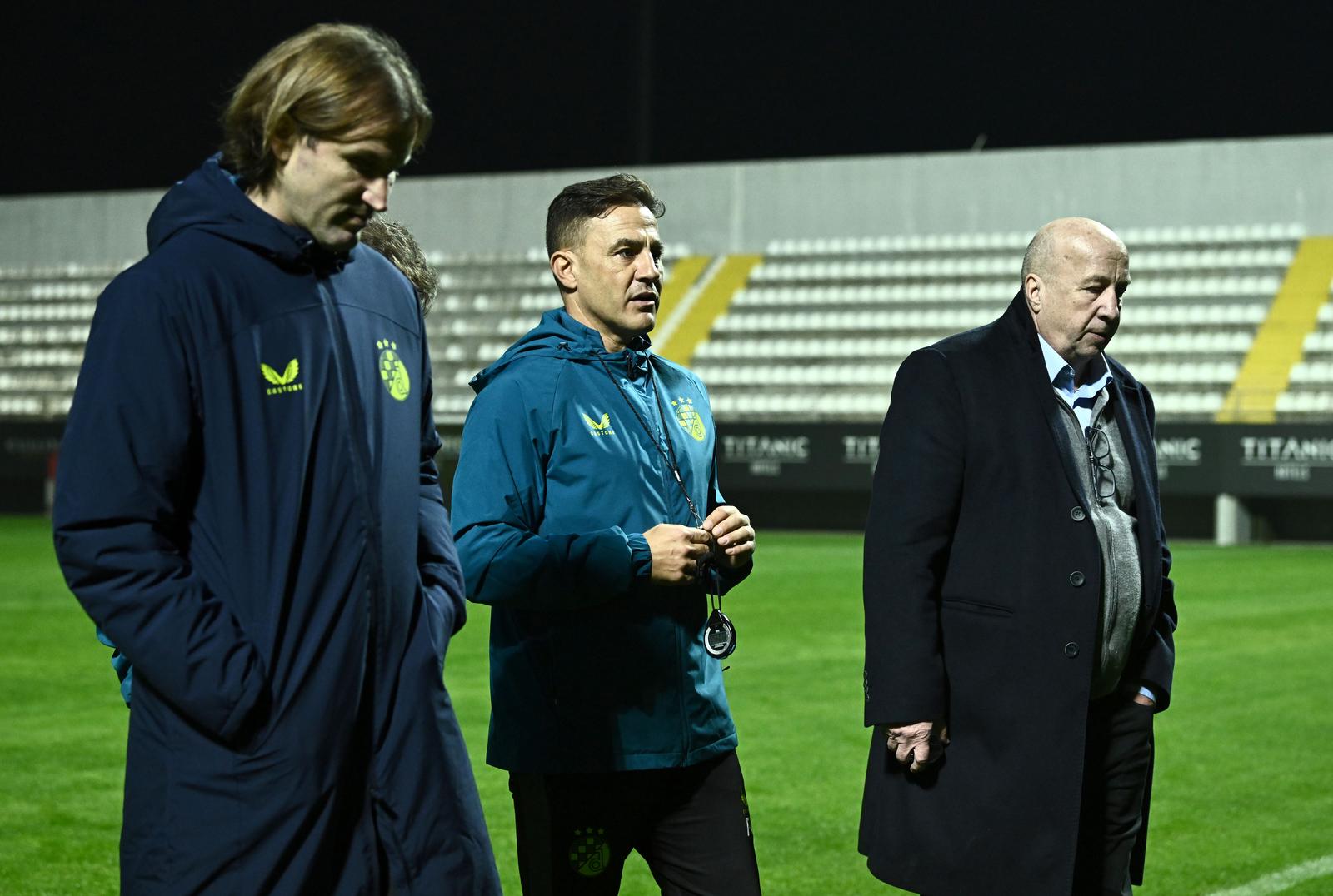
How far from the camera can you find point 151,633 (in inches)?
78.0

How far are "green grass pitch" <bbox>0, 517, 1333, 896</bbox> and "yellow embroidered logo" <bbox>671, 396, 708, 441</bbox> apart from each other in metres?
2.18

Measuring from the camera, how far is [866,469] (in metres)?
21.4

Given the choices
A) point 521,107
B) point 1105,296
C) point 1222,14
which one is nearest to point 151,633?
point 1105,296

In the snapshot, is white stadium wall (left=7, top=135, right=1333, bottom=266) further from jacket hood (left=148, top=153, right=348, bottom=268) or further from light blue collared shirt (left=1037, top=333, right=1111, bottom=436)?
Result: jacket hood (left=148, top=153, right=348, bottom=268)

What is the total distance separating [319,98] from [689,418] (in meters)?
1.61

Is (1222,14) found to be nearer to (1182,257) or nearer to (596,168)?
(1182,257)

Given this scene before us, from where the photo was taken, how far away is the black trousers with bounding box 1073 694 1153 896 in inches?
140

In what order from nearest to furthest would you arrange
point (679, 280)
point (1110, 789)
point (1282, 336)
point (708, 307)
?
point (1110, 789), point (1282, 336), point (708, 307), point (679, 280)

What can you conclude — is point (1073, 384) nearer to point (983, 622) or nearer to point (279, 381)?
point (983, 622)

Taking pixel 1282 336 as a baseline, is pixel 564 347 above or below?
above

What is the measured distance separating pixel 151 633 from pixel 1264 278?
24.0 m

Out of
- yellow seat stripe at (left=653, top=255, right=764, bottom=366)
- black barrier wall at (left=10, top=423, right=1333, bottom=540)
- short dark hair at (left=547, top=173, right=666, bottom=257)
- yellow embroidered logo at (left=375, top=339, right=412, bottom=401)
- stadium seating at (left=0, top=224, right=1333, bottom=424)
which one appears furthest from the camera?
yellow seat stripe at (left=653, top=255, right=764, bottom=366)

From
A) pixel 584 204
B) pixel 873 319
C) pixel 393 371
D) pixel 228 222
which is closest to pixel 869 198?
pixel 873 319

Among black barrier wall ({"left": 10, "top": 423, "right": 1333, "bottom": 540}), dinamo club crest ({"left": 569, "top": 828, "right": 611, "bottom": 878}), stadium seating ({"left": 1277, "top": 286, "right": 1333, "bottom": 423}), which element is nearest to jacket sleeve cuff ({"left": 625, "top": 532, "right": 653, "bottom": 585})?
dinamo club crest ({"left": 569, "top": 828, "right": 611, "bottom": 878})
